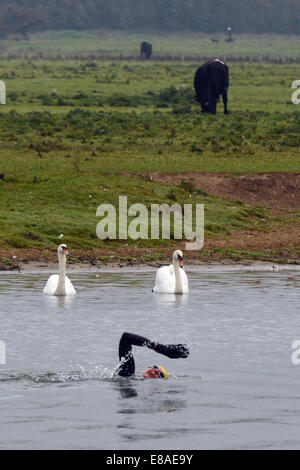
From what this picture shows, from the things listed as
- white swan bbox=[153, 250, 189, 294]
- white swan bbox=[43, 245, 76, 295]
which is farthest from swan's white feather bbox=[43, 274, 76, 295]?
white swan bbox=[153, 250, 189, 294]

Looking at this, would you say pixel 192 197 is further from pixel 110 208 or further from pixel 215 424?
pixel 215 424

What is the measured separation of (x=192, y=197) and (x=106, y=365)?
1674 centimetres

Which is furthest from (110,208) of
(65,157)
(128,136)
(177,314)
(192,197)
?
(128,136)

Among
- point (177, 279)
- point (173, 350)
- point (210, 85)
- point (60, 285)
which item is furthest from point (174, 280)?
point (210, 85)

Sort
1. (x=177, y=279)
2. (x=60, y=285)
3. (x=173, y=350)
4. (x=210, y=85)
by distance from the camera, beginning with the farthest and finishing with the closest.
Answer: (x=210, y=85), (x=177, y=279), (x=60, y=285), (x=173, y=350)

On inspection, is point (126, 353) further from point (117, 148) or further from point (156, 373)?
point (117, 148)

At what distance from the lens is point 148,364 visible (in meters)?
17.8

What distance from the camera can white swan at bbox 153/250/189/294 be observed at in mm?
23422

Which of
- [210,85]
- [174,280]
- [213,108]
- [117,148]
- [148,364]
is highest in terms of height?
[210,85]

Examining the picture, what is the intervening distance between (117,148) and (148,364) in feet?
78.5

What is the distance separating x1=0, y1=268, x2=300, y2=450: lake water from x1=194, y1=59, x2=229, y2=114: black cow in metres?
31.0

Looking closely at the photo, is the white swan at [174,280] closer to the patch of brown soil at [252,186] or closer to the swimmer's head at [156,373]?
the swimmer's head at [156,373]

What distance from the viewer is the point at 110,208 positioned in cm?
3130

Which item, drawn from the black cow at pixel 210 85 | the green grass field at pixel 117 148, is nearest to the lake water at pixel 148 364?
the green grass field at pixel 117 148
